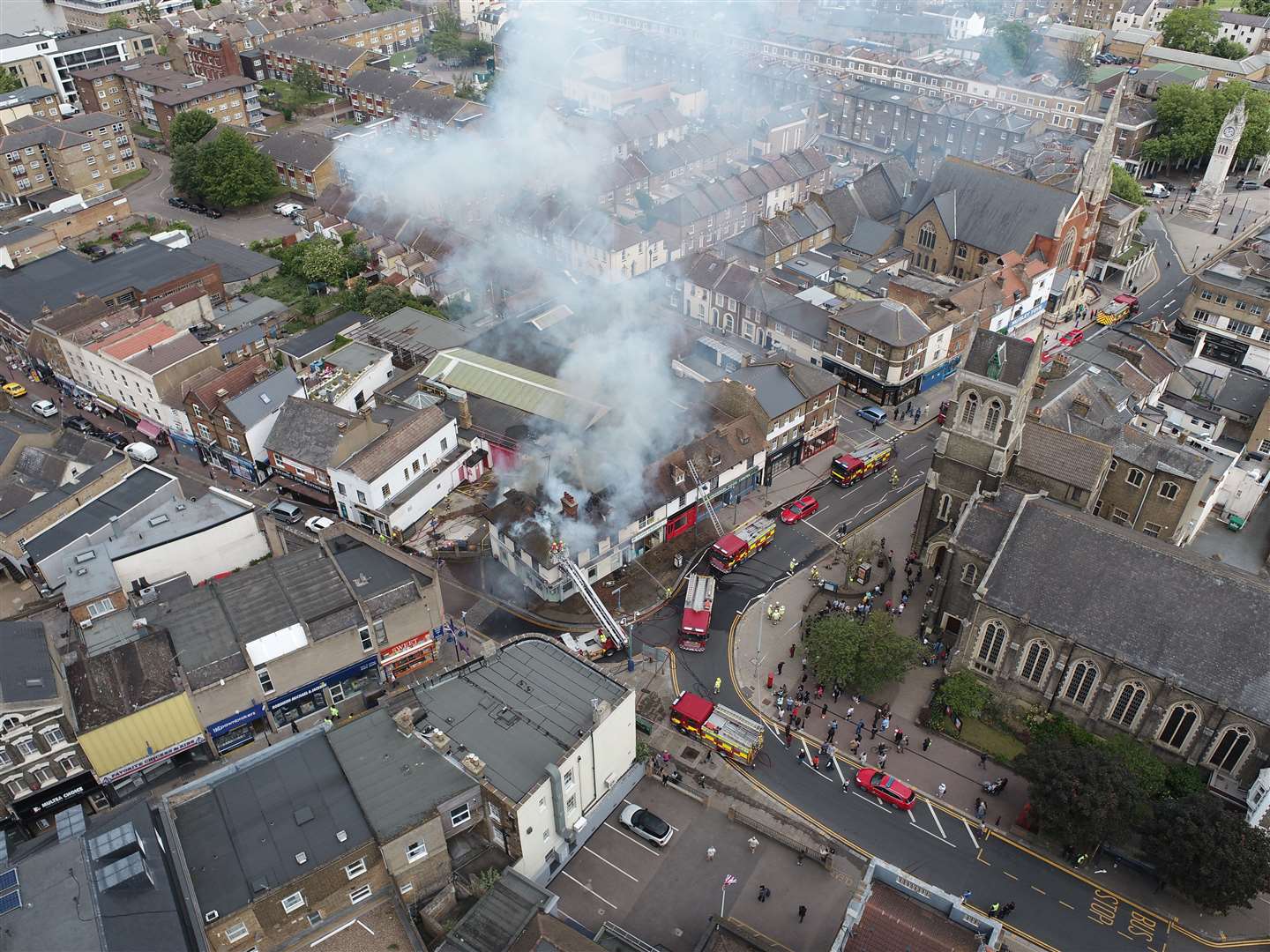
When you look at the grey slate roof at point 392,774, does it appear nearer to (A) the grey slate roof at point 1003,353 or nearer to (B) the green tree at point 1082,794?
(B) the green tree at point 1082,794

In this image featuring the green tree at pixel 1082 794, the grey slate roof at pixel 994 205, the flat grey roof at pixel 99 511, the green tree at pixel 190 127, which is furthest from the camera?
the green tree at pixel 190 127

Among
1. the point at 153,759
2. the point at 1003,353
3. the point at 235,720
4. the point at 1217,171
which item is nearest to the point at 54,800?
the point at 153,759

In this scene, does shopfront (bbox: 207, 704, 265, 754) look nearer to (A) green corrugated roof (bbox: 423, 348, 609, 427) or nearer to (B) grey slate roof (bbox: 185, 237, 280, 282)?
(A) green corrugated roof (bbox: 423, 348, 609, 427)

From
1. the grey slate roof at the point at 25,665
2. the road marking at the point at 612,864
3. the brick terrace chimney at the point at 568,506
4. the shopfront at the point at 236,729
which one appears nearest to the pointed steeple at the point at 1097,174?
the brick terrace chimney at the point at 568,506

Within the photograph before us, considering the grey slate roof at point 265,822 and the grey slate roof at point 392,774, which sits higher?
the grey slate roof at point 392,774

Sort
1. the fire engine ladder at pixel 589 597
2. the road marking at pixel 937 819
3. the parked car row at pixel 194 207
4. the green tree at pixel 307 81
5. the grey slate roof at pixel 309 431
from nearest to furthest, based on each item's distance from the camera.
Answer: the road marking at pixel 937 819, the fire engine ladder at pixel 589 597, the grey slate roof at pixel 309 431, the parked car row at pixel 194 207, the green tree at pixel 307 81

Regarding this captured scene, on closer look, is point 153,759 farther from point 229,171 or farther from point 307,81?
point 307,81

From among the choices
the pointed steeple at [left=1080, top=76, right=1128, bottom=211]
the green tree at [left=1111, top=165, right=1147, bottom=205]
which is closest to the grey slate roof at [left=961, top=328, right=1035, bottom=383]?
the pointed steeple at [left=1080, top=76, right=1128, bottom=211]

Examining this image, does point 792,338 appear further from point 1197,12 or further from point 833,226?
point 1197,12
